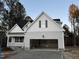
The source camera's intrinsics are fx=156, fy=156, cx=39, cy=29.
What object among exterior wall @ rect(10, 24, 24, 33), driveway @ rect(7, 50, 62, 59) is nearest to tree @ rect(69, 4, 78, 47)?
exterior wall @ rect(10, 24, 24, 33)

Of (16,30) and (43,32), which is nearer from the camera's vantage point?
(43,32)

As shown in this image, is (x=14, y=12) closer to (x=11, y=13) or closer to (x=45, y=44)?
(x=11, y=13)

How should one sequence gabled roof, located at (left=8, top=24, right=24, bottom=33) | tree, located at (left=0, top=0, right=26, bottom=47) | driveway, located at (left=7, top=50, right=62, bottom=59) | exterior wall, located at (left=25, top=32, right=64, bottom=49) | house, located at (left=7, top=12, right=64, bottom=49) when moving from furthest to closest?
tree, located at (left=0, top=0, right=26, bottom=47) < gabled roof, located at (left=8, top=24, right=24, bottom=33) < house, located at (left=7, top=12, right=64, bottom=49) < exterior wall, located at (left=25, top=32, right=64, bottom=49) < driveway, located at (left=7, top=50, right=62, bottom=59)

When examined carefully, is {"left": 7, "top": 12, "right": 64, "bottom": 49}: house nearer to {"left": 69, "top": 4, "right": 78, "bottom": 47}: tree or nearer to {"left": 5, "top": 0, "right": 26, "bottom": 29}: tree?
{"left": 69, "top": 4, "right": 78, "bottom": 47}: tree

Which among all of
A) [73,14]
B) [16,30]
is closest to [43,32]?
[16,30]

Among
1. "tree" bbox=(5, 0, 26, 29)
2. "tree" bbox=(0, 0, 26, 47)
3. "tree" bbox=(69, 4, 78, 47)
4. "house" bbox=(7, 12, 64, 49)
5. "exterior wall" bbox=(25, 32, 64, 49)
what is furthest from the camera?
"tree" bbox=(5, 0, 26, 29)

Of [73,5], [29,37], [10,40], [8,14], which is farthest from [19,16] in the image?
[29,37]

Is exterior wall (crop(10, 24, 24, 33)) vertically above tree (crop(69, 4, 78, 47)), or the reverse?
tree (crop(69, 4, 78, 47))

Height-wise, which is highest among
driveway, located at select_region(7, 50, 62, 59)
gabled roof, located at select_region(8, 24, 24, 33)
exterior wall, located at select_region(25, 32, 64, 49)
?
gabled roof, located at select_region(8, 24, 24, 33)

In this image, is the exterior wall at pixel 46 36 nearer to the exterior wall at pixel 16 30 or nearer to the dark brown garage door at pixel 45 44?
the dark brown garage door at pixel 45 44

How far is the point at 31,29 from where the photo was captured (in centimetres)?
3081

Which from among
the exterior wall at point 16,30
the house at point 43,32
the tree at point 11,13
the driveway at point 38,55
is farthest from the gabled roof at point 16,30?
the driveway at point 38,55

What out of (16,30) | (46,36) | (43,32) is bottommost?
(46,36)

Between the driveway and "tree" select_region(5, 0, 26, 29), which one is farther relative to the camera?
"tree" select_region(5, 0, 26, 29)
